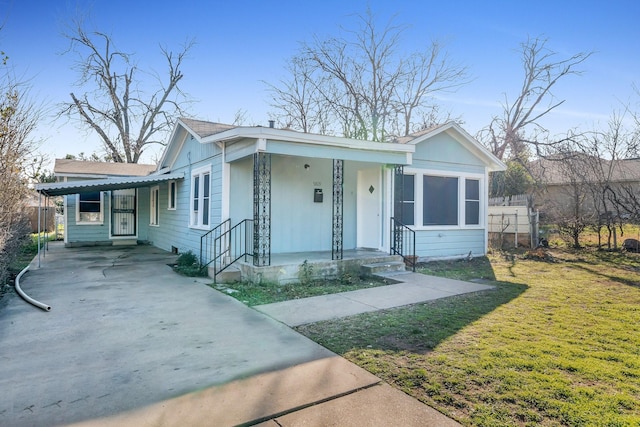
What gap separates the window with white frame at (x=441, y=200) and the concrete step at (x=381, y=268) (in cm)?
175

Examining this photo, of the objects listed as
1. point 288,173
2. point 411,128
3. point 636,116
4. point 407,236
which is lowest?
point 407,236

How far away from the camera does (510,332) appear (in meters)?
4.59

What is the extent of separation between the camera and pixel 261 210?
28.5 ft

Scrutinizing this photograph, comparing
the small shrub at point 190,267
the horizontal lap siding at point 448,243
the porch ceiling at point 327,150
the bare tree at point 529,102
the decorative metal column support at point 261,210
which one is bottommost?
the small shrub at point 190,267

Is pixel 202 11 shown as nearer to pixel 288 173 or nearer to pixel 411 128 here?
pixel 288 173

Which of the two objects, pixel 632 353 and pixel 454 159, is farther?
pixel 454 159

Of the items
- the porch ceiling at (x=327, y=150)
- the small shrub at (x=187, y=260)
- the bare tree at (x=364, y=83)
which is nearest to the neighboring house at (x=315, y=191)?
the porch ceiling at (x=327, y=150)

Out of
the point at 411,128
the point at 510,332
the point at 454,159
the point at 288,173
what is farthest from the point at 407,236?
the point at 411,128

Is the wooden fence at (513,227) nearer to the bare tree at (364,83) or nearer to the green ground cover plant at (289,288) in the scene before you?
the green ground cover plant at (289,288)

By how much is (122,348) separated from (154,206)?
39.6ft

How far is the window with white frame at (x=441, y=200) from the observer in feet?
34.5

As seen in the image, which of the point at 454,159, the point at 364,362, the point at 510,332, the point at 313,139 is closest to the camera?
the point at 364,362

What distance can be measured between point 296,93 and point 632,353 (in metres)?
20.5

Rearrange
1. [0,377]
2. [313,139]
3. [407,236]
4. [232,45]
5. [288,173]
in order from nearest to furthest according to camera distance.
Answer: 1. [0,377]
2. [313,139]
3. [288,173]
4. [407,236]
5. [232,45]
